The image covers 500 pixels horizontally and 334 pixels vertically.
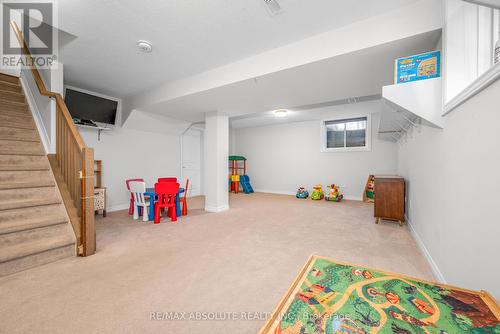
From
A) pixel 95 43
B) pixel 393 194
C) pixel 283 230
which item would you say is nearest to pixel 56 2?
pixel 95 43

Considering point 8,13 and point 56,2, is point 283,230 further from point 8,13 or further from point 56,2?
point 8,13

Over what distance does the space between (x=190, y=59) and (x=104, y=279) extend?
9.27 feet

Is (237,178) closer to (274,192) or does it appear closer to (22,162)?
(274,192)

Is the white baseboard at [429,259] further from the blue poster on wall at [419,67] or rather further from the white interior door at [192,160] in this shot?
the white interior door at [192,160]

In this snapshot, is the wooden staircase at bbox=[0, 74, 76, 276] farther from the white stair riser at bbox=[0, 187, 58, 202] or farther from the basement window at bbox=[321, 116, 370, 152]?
the basement window at bbox=[321, 116, 370, 152]

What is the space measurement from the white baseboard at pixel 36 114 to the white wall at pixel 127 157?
102cm

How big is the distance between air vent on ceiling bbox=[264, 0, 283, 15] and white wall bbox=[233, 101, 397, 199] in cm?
388

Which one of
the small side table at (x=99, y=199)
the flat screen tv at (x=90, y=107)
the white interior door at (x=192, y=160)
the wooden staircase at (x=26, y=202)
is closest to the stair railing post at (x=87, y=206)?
the wooden staircase at (x=26, y=202)

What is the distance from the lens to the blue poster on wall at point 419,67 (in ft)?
6.08

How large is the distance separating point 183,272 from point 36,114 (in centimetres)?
340

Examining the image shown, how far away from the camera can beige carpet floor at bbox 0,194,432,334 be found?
1.38 m

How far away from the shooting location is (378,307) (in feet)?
2.38

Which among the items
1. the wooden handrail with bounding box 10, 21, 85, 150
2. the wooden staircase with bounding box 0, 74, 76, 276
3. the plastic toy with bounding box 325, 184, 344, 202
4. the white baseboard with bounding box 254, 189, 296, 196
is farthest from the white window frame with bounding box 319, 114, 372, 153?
the wooden staircase with bounding box 0, 74, 76, 276

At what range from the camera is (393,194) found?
341 cm
